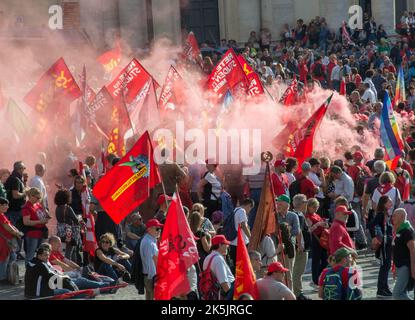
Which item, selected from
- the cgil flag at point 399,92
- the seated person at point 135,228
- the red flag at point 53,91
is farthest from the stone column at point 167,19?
the seated person at point 135,228

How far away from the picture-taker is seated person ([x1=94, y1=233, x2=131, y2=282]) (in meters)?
17.5

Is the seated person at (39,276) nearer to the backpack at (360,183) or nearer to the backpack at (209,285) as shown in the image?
the backpack at (209,285)

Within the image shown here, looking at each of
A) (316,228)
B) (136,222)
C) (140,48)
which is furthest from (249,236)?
(140,48)

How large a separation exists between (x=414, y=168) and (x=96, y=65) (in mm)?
17968

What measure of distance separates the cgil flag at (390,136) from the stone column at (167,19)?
20.2 metres

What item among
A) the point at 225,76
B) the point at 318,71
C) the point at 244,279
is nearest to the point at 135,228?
the point at 244,279

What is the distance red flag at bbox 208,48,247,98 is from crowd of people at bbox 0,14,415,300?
2427 millimetres

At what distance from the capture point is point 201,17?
4375 centimetres

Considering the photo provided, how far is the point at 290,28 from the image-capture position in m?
42.5

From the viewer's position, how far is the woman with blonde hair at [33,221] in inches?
719

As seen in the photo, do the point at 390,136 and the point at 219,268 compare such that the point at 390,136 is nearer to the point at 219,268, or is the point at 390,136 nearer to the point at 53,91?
the point at 53,91

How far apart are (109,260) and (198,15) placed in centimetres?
2679
